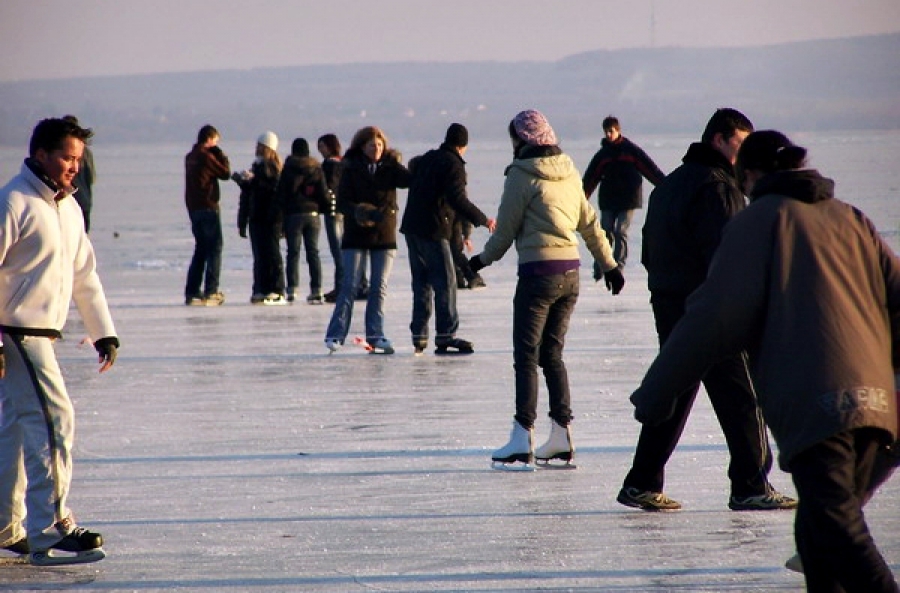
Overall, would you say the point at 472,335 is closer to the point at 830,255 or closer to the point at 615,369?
the point at 615,369

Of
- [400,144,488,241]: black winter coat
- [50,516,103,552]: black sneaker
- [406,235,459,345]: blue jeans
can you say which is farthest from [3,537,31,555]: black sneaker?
[406,235,459,345]: blue jeans

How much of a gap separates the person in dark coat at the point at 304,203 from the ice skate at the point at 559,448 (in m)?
8.27

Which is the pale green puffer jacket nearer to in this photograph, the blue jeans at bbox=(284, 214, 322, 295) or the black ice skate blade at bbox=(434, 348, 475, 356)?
the black ice skate blade at bbox=(434, 348, 475, 356)

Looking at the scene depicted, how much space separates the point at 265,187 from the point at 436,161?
17.6ft

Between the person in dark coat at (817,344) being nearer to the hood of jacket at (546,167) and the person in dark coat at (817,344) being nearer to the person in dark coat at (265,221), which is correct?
the hood of jacket at (546,167)

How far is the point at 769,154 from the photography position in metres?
4.55

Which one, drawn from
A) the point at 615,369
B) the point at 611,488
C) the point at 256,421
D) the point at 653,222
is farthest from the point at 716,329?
the point at 615,369

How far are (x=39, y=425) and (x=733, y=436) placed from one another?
257cm

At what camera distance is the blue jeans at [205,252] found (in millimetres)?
15680

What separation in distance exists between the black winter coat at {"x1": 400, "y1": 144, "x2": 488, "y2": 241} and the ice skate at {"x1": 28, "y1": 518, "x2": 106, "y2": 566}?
5.28 meters

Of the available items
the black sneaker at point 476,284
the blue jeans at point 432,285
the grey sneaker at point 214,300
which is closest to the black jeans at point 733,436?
the blue jeans at point 432,285

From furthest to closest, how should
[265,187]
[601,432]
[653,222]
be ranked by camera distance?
1. [265,187]
2. [601,432]
3. [653,222]

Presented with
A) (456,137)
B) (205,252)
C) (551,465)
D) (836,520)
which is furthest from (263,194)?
(836,520)

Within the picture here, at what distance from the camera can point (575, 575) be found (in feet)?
17.4
